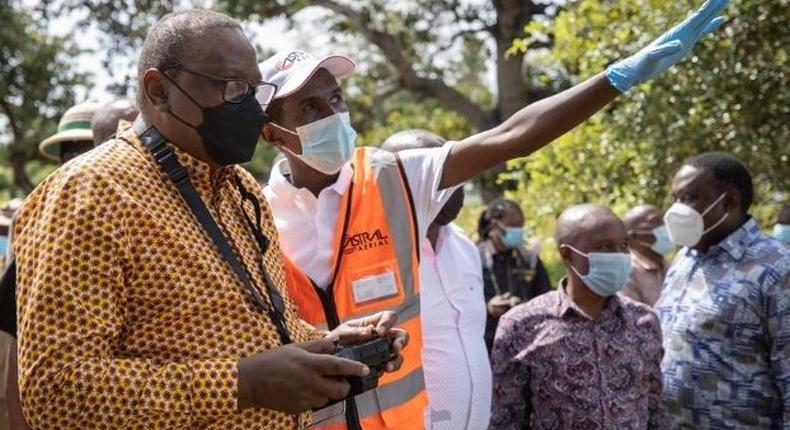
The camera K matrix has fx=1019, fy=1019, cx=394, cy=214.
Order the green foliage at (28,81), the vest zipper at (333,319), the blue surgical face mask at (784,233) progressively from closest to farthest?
the vest zipper at (333,319)
the blue surgical face mask at (784,233)
the green foliage at (28,81)

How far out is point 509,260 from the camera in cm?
675

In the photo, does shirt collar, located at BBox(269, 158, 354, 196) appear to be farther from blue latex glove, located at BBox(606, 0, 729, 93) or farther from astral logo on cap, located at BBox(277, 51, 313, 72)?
blue latex glove, located at BBox(606, 0, 729, 93)

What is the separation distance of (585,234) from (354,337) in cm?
200

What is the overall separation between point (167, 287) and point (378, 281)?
0.99 meters

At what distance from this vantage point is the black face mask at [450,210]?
4.20 m

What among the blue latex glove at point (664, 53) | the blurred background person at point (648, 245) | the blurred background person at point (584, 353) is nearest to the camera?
the blue latex glove at point (664, 53)

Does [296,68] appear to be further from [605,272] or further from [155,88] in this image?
[605,272]

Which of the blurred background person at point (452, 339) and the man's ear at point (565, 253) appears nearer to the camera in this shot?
the blurred background person at point (452, 339)

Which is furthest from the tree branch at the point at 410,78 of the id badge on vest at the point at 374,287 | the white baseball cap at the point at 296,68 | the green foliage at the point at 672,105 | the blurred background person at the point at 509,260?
the id badge on vest at the point at 374,287

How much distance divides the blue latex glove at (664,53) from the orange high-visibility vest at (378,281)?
0.73m

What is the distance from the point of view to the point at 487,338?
5.83 metres

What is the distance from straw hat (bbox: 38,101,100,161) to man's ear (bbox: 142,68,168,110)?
2.23 metres

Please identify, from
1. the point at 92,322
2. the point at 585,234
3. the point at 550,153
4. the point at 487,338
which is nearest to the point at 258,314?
the point at 92,322

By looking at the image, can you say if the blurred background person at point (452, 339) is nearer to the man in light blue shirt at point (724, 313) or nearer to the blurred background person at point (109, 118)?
the man in light blue shirt at point (724, 313)
